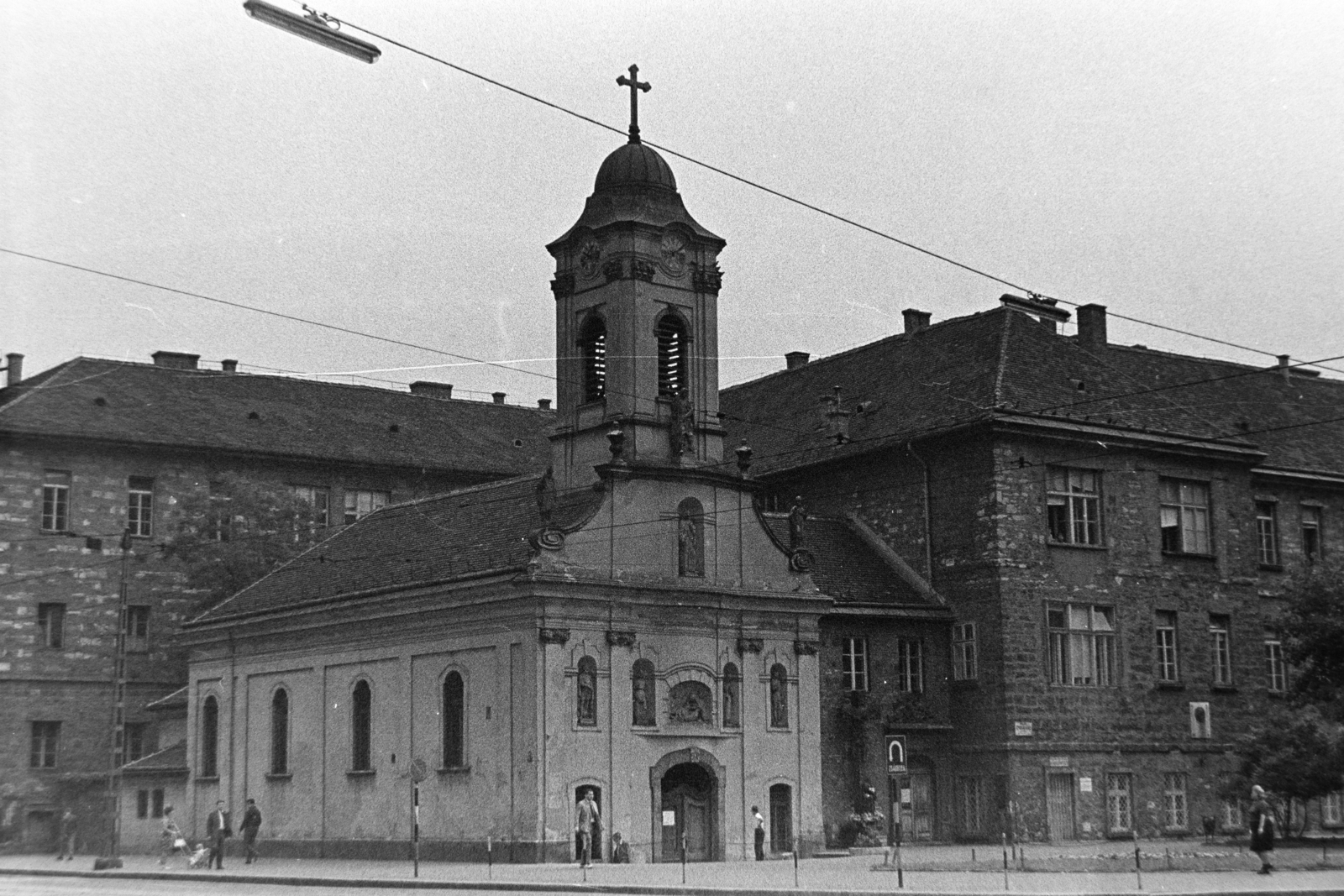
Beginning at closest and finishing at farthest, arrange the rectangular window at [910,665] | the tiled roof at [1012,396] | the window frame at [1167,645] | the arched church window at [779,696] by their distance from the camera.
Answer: the arched church window at [779,696], the rectangular window at [910,665], the tiled roof at [1012,396], the window frame at [1167,645]

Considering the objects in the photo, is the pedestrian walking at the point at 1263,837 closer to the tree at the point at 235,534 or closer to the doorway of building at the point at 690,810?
the doorway of building at the point at 690,810

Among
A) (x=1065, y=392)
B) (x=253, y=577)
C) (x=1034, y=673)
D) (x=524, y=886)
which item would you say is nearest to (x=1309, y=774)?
(x=1034, y=673)

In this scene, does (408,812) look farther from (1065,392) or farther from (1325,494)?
(1325,494)

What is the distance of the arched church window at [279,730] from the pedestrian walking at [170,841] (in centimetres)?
311

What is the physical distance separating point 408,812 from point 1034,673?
57.1 ft

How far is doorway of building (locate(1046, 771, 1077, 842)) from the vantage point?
Result: 166ft

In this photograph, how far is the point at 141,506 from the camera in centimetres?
6231

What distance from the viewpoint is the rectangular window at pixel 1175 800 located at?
53250 mm

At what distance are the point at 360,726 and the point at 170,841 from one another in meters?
6.70

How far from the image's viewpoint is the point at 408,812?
47.8 m

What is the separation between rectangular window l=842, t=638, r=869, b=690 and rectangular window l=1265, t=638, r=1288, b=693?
1398 cm

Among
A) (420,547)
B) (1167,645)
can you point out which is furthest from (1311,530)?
(420,547)

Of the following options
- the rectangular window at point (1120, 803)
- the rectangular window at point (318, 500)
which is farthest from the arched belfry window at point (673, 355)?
the rectangular window at point (318, 500)

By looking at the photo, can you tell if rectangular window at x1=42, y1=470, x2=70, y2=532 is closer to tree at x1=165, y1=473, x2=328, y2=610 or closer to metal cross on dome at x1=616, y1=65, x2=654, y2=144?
tree at x1=165, y1=473, x2=328, y2=610
